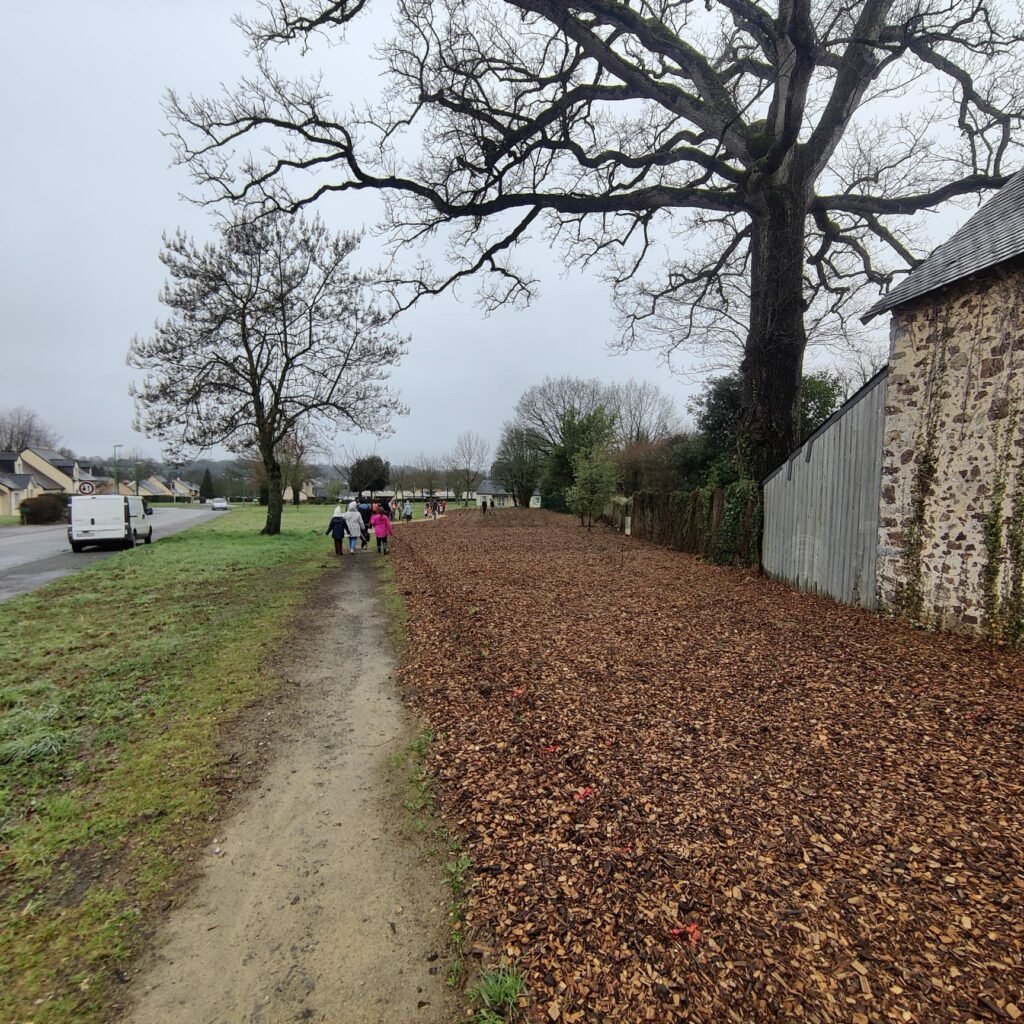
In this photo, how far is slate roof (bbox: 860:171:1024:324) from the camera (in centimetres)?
572

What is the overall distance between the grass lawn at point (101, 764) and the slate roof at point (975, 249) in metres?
8.43

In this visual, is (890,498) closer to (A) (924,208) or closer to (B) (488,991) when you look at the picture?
(B) (488,991)

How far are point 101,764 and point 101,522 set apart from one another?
18447 millimetres

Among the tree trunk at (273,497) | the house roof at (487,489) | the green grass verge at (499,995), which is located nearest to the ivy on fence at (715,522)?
the green grass verge at (499,995)

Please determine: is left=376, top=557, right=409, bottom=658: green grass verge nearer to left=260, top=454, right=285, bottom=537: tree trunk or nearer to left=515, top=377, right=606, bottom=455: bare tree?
left=260, top=454, right=285, bottom=537: tree trunk

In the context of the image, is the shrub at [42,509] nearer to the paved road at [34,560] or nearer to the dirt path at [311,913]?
the paved road at [34,560]

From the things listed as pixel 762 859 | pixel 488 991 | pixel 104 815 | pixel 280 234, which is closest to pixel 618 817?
pixel 762 859

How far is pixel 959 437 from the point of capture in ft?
19.8

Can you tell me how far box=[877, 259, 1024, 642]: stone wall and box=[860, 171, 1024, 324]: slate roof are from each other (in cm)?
19

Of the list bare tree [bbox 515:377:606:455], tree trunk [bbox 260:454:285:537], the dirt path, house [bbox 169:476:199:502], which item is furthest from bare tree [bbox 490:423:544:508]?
house [bbox 169:476:199:502]

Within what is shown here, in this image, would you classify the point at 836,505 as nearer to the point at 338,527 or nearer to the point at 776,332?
the point at 776,332

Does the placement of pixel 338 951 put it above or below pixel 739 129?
below

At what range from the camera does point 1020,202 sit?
6.48 meters

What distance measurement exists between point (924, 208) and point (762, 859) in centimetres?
1459
